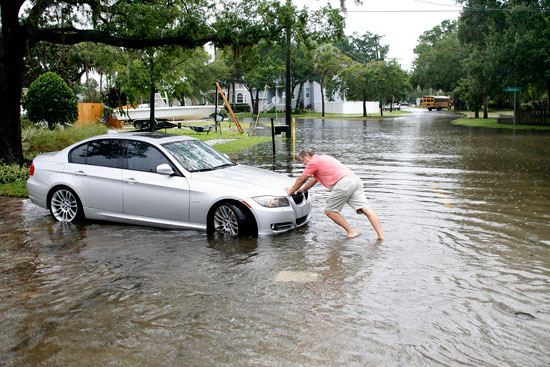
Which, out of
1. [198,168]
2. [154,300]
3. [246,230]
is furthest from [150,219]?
[154,300]

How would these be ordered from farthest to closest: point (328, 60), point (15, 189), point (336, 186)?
point (328, 60) → point (15, 189) → point (336, 186)

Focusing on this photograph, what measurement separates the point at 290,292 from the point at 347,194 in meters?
2.77

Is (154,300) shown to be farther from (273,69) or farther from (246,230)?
(273,69)

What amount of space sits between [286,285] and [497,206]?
6077 millimetres

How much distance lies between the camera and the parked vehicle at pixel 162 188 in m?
8.19

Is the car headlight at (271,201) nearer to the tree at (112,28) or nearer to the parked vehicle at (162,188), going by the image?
the parked vehicle at (162,188)

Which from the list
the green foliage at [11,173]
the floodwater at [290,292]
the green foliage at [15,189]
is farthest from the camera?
the green foliage at [11,173]

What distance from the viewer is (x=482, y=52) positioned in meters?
43.5

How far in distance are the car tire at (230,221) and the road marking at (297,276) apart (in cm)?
168

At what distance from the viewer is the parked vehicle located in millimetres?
8188

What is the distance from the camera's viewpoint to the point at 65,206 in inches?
372

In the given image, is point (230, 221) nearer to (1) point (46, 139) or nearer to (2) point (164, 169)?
(2) point (164, 169)

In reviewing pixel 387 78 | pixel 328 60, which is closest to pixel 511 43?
pixel 387 78

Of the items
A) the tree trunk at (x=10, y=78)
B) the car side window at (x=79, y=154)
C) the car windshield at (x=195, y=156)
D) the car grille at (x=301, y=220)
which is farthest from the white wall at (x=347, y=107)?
the car grille at (x=301, y=220)
